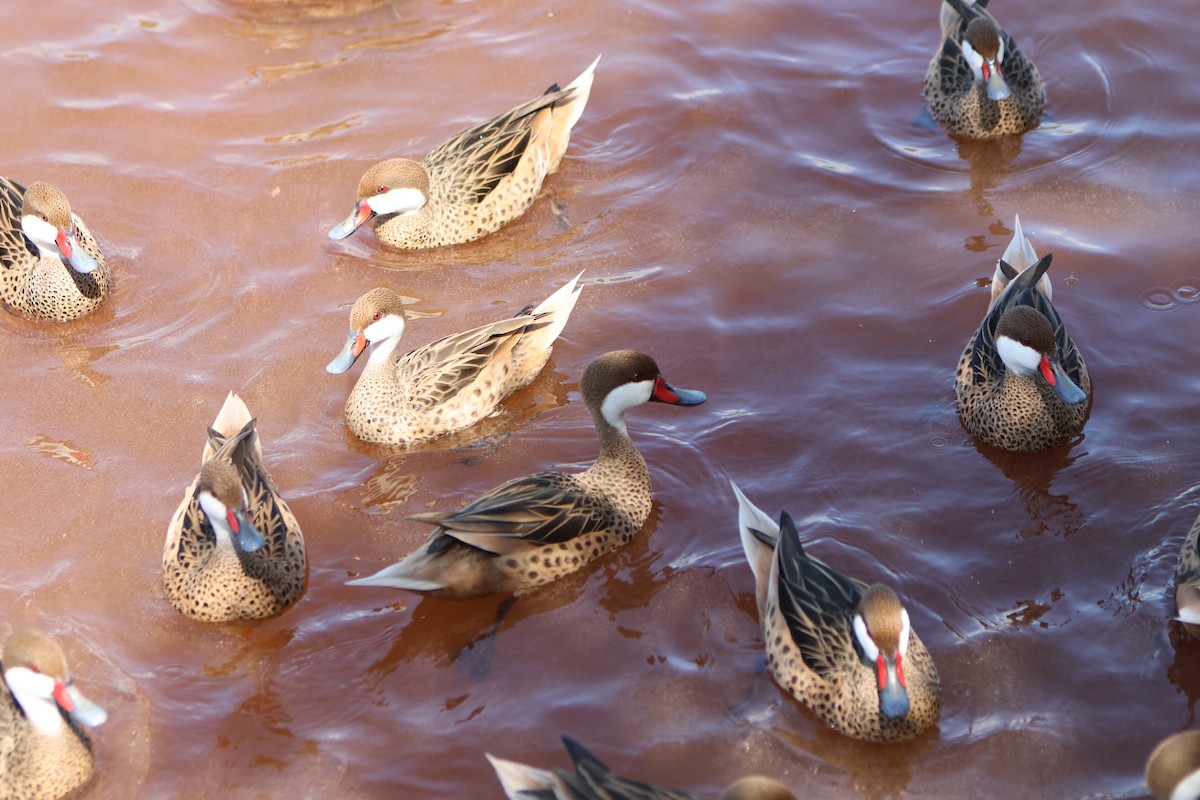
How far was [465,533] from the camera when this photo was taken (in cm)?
591

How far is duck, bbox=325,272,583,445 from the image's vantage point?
7.02m

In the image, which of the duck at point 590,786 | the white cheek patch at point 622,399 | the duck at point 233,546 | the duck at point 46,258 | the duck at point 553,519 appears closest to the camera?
the duck at point 590,786

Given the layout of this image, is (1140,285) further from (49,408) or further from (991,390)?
(49,408)

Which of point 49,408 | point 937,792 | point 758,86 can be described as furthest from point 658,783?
point 758,86

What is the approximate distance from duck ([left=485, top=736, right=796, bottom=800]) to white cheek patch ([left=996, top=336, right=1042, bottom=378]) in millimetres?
2956

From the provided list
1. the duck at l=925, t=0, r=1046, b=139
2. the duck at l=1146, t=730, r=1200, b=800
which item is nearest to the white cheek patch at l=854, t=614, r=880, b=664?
the duck at l=1146, t=730, r=1200, b=800

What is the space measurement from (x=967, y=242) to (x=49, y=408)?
553 cm

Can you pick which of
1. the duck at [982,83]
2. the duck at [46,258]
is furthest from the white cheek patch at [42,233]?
the duck at [982,83]

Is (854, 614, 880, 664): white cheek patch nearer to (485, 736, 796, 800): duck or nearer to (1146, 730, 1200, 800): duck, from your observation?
(485, 736, 796, 800): duck

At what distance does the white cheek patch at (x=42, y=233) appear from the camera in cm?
772

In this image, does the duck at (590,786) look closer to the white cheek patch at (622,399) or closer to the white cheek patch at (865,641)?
the white cheek patch at (865,641)

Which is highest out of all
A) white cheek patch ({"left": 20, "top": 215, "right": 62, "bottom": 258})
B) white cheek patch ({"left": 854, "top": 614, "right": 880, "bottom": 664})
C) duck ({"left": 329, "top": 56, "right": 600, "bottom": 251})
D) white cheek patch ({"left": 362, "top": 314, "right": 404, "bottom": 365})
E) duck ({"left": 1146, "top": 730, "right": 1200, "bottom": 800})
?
white cheek patch ({"left": 20, "top": 215, "right": 62, "bottom": 258})

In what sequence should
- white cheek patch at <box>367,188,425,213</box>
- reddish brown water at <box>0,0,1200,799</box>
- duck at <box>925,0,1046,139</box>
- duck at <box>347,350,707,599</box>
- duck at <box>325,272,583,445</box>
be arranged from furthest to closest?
duck at <box>925,0,1046,139</box>, white cheek patch at <box>367,188,425,213</box>, duck at <box>325,272,583,445</box>, duck at <box>347,350,707,599</box>, reddish brown water at <box>0,0,1200,799</box>

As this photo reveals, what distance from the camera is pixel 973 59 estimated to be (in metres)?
8.94
